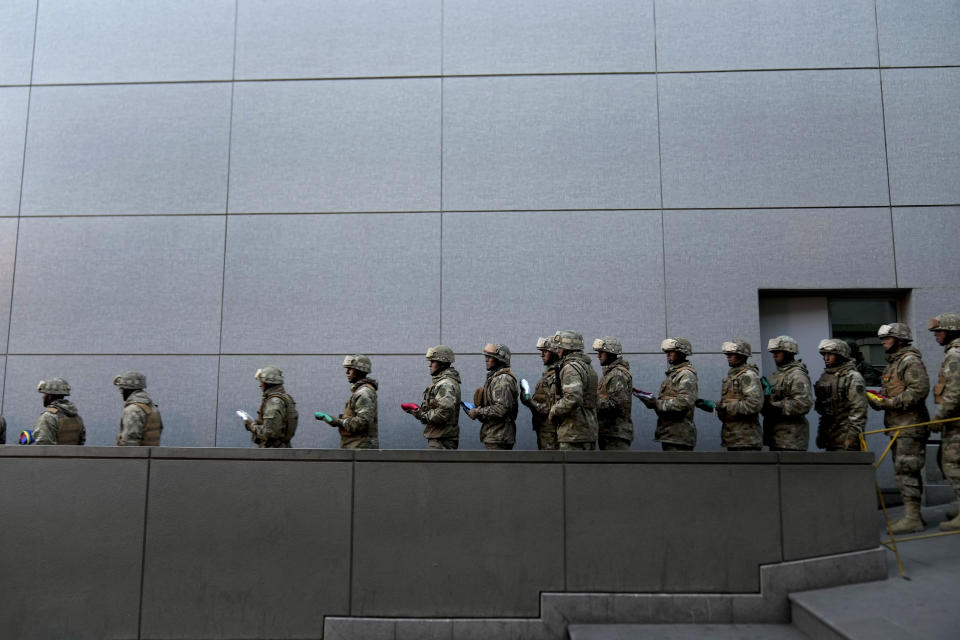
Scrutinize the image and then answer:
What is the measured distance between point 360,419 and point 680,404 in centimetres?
365

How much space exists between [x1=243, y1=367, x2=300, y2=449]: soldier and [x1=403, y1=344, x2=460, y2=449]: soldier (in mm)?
1585

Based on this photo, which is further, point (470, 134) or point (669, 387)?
point (470, 134)

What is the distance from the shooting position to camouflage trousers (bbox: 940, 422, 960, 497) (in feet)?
23.2

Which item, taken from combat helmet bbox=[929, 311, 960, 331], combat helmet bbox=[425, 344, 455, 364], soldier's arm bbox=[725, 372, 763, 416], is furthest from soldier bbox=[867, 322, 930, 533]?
combat helmet bbox=[425, 344, 455, 364]

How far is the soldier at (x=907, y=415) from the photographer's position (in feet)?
24.1

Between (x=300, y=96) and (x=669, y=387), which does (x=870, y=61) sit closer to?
(x=669, y=387)

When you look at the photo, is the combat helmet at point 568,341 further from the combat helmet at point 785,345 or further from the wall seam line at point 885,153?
the wall seam line at point 885,153

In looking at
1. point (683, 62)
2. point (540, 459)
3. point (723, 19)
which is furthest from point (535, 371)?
point (723, 19)

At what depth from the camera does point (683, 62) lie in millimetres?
10250

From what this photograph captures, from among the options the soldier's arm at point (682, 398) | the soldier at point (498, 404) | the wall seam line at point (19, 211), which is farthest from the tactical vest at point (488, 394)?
the wall seam line at point (19, 211)

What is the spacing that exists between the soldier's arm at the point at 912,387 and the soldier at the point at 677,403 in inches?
82.3

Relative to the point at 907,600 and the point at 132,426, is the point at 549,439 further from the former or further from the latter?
the point at 132,426

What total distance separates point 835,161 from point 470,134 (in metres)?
5.36

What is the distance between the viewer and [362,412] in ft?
26.1
